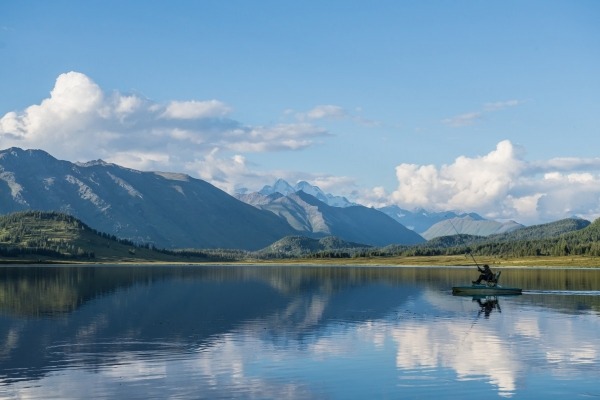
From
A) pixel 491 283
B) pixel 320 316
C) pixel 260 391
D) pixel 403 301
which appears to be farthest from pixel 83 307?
pixel 491 283

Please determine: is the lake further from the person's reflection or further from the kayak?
the kayak

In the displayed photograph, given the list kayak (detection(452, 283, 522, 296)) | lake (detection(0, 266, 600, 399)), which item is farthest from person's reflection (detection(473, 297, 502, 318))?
kayak (detection(452, 283, 522, 296))

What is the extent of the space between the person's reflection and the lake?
1.67ft

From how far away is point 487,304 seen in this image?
95.6m

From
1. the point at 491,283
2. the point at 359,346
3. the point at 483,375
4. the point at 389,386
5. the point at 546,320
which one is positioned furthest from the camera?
the point at 491,283

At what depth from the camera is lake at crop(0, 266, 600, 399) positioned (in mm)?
39750

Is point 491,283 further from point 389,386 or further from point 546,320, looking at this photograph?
point 389,386

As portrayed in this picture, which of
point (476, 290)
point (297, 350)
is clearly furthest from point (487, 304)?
point (297, 350)

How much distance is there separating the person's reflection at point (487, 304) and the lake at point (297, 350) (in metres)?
0.51

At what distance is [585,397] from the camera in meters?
37.8

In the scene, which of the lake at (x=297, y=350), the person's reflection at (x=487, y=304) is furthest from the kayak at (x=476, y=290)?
the lake at (x=297, y=350)

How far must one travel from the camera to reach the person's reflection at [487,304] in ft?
278

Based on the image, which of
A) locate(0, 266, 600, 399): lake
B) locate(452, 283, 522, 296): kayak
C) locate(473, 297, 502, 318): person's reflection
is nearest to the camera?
locate(0, 266, 600, 399): lake

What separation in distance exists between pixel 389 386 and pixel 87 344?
86.4ft
